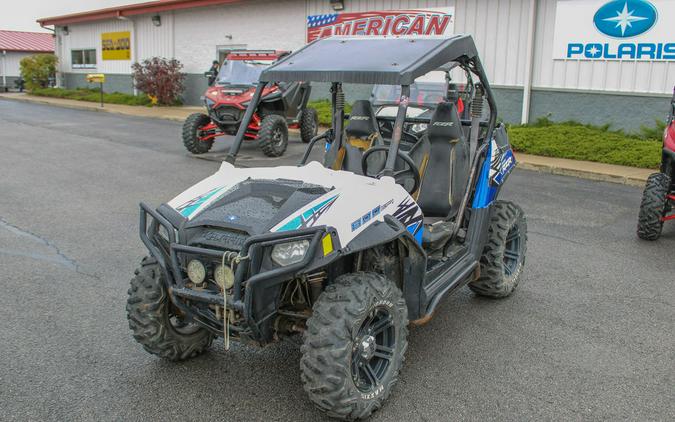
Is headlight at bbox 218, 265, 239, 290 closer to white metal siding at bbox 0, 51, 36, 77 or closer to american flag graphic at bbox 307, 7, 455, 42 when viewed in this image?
american flag graphic at bbox 307, 7, 455, 42

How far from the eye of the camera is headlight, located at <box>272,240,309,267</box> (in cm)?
312

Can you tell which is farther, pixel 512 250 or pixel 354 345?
pixel 512 250

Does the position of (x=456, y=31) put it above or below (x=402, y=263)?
above

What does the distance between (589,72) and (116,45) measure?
20.7m

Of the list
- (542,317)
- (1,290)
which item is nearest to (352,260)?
(542,317)

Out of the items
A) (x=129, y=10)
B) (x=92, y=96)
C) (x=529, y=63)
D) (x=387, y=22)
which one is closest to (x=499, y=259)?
(x=529, y=63)

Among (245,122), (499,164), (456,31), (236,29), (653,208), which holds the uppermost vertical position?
(236,29)

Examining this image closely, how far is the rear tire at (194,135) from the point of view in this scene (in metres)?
12.4

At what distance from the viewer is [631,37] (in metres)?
13.0

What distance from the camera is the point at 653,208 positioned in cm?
683

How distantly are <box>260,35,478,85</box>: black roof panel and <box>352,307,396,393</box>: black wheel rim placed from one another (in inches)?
49.8

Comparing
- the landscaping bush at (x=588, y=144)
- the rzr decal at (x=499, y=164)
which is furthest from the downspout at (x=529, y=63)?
the rzr decal at (x=499, y=164)

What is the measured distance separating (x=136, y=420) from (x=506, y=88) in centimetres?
1350

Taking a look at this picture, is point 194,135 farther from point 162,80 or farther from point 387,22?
point 162,80
